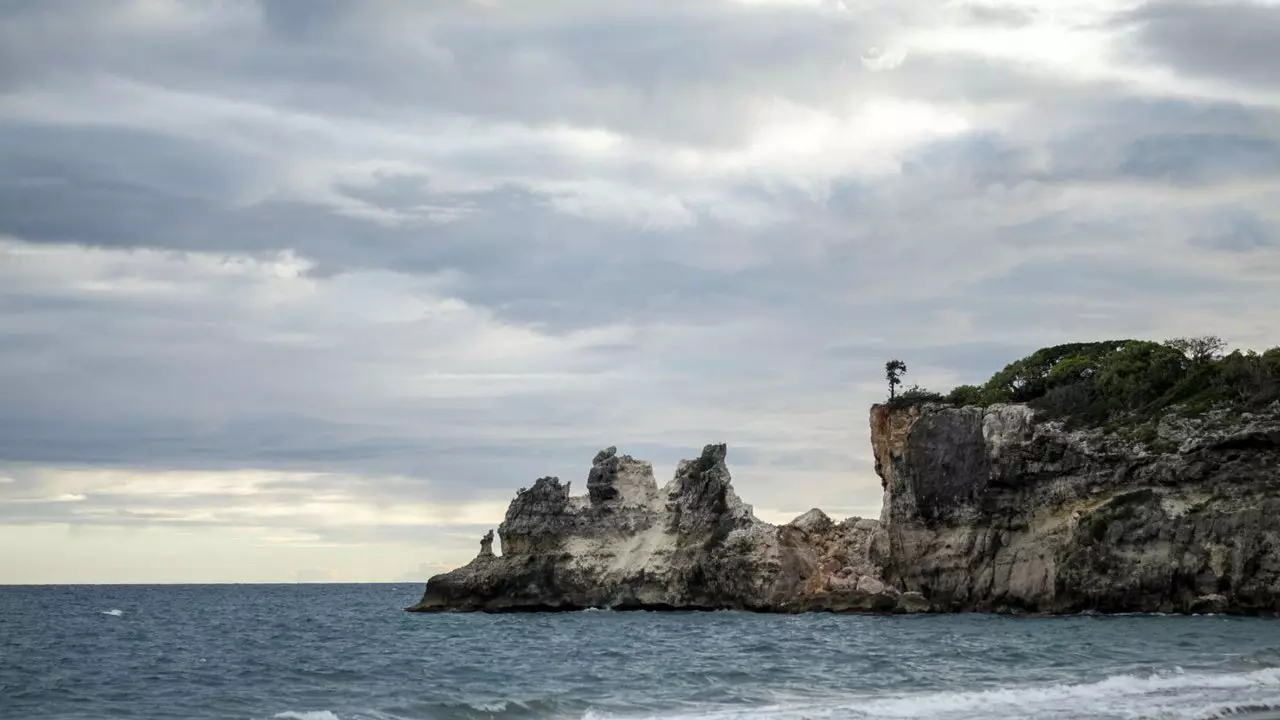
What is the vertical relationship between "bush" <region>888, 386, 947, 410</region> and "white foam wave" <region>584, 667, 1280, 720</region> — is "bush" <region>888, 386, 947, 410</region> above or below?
above

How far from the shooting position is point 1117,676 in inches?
1161

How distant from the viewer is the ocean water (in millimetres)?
26297

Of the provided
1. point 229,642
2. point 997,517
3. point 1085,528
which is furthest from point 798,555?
point 229,642

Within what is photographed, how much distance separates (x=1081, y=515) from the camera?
172 ft

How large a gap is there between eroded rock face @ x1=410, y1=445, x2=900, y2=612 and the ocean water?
8.33m

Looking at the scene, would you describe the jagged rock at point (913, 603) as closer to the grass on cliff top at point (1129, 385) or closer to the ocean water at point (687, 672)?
the ocean water at point (687, 672)

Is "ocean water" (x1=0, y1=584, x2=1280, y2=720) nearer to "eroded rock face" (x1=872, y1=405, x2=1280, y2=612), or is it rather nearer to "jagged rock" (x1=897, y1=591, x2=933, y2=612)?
"eroded rock face" (x1=872, y1=405, x2=1280, y2=612)

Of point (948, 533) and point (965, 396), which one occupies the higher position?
point (965, 396)

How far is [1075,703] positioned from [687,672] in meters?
9.96

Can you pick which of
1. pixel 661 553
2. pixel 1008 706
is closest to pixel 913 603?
pixel 661 553

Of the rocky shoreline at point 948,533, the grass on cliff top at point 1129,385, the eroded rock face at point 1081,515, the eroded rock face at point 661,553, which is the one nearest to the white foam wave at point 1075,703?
the eroded rock face at point 1081,515

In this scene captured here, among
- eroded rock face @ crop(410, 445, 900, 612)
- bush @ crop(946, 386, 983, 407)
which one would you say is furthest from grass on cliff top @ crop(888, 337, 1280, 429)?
eroded rock face @ crop(410, 445, 900, 612)

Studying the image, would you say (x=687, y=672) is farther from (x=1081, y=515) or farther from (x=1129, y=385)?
(x=1129, y=385)

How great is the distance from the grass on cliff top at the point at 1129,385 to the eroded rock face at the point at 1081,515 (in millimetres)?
1796
